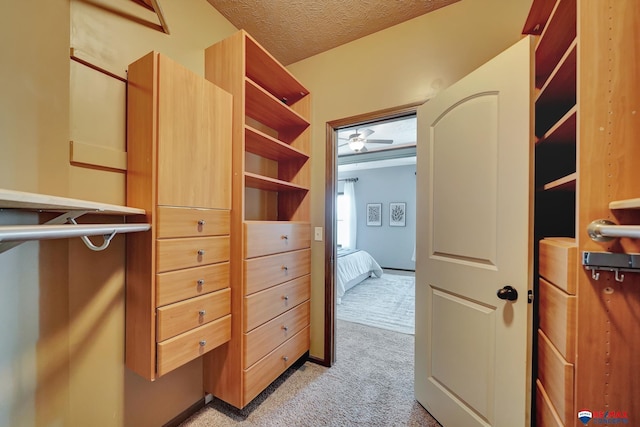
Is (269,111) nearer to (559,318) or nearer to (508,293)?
(508,293)

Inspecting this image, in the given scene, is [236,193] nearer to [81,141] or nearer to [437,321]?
[81,141]

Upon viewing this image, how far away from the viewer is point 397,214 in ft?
20.0

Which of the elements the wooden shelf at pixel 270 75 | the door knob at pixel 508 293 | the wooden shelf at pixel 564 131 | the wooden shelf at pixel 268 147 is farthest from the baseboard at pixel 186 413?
the wooden shelf at pixel 564 131

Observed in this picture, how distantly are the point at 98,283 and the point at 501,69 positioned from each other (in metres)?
2.16

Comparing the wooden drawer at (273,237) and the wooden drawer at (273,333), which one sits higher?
the wooden drawer at (273,237)

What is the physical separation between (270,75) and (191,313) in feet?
5.54

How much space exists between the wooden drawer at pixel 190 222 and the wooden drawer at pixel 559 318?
1.54 metres

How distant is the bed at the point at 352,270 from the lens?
12.2 ft

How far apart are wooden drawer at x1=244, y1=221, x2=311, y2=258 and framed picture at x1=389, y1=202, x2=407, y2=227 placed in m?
4.55

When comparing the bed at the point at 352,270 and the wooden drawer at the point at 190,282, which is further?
the bed at the point at 352,270

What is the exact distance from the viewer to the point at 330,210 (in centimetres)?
202

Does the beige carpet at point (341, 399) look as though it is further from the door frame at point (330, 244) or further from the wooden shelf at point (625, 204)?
the wooden shelf at point (625, 204)

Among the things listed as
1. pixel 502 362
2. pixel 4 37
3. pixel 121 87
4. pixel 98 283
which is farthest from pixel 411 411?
pixel 4 37

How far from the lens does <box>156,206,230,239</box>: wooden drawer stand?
111 centimetres
